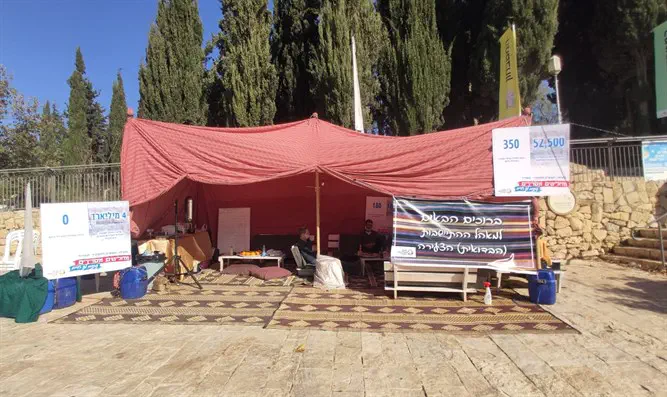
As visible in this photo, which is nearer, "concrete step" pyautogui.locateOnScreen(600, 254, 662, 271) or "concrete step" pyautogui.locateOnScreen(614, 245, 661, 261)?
"concrete step" pyautogui.locateOnScreen(600, 254, 662, 271)

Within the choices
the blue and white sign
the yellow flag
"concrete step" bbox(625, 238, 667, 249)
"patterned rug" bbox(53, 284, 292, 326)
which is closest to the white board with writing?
"patterned rug" bbox(53, 284, 292, 326)

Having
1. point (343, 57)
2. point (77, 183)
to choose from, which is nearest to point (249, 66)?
point (343, 57)

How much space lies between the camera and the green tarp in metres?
5.91

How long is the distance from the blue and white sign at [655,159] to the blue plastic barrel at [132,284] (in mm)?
11962

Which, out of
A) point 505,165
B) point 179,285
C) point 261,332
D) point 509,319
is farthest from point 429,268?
point 179,285

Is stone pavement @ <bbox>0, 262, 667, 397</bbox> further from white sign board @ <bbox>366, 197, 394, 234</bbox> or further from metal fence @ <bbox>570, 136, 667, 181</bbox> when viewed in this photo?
metal fence @ <bbox>570, 136, 667, 181</bbox>

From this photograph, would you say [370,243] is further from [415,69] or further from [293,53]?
[293,53]

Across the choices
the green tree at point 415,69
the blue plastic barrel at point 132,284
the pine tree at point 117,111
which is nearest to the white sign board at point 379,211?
the green tree at point 415,69

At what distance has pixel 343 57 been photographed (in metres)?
12.8

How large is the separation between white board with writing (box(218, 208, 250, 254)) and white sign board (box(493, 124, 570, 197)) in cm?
624

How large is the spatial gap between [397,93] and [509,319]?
9420 mm

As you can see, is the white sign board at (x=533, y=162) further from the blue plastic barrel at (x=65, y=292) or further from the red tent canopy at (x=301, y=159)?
the blue plastic barrel at (x=65, y=292)

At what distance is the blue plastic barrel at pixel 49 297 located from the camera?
6297 millimetres

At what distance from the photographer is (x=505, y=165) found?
286 inches
